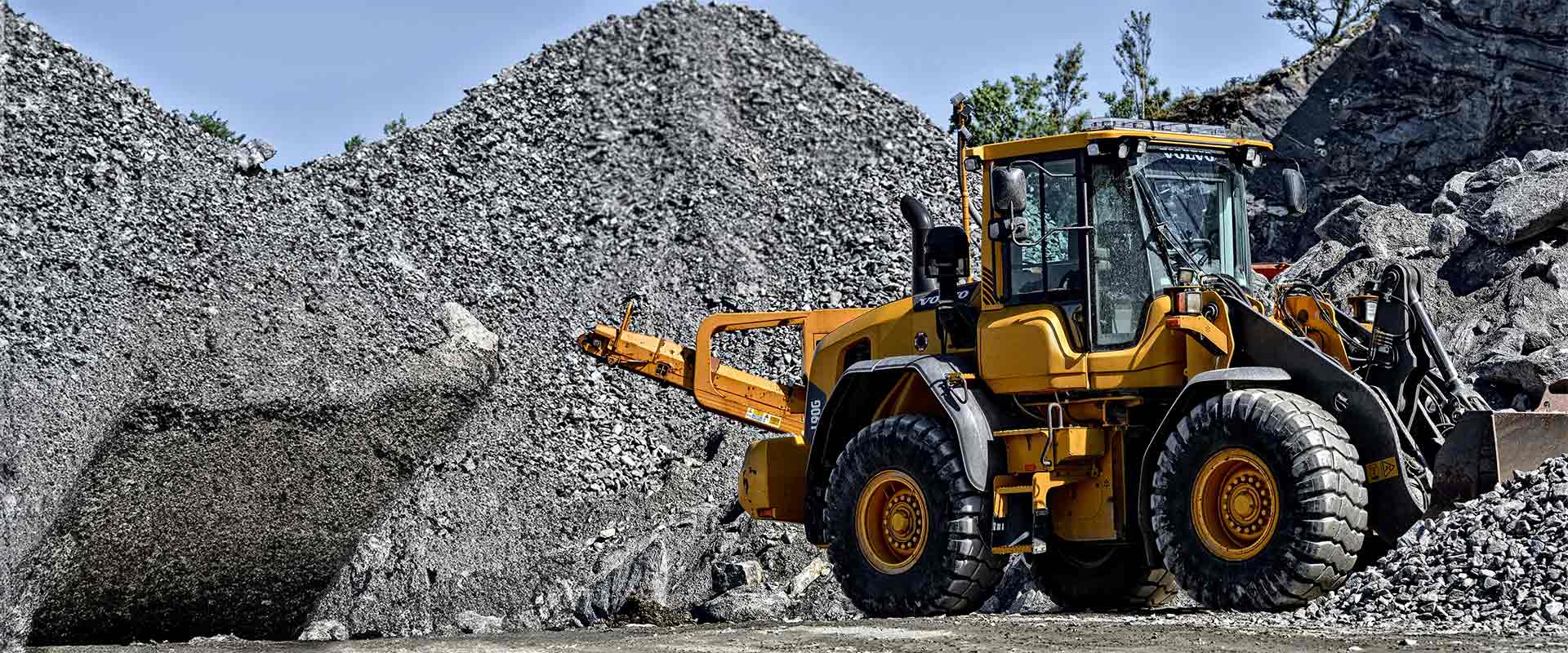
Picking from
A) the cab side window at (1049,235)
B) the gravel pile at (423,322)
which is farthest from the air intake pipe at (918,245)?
the gravel pile at (423,322)

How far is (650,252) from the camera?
18875 mm

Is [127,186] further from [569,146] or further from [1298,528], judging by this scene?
[1298,528]

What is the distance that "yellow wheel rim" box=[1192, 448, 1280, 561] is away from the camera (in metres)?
8.01

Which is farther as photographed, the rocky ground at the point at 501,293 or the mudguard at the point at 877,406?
the rocky ground at the point at 501,293

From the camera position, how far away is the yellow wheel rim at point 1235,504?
801 cm

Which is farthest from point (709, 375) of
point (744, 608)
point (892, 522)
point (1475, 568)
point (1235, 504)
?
A: point (1475, 568)

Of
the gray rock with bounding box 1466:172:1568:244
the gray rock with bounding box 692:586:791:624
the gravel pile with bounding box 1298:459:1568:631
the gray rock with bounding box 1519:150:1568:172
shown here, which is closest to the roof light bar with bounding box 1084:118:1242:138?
the gravel pile with bounding box 1298:459:1568:631

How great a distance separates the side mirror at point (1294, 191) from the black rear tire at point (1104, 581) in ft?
7.21

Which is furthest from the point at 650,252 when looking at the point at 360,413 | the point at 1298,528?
the point at 1298,528

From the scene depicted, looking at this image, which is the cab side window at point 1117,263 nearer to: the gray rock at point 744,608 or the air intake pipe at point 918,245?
the air intake pipe at point 918,245

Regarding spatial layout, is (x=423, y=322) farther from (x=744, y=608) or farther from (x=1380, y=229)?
(x=1380, y=229)

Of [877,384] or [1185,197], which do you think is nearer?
[1185,197]

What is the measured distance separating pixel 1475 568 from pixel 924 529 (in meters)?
2.95

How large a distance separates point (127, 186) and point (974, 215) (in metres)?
11.7
